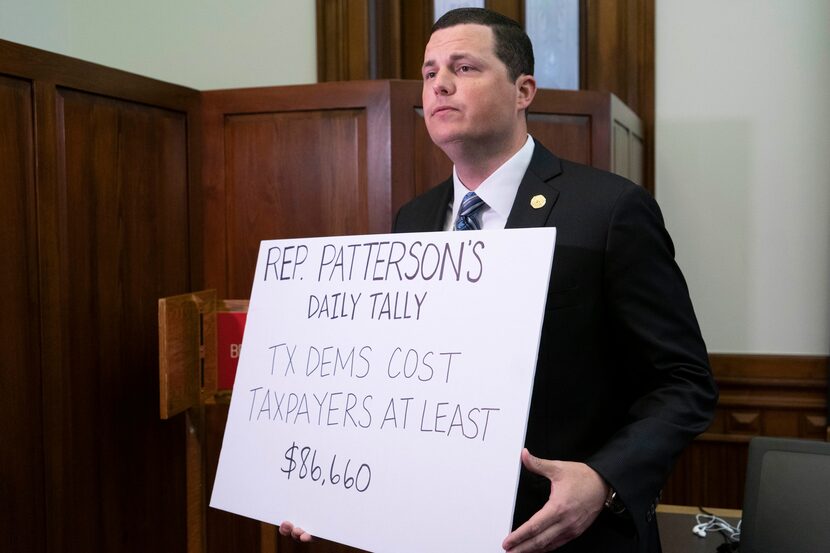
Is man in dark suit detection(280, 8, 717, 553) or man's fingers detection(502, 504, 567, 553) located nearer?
man's fingers detection(502, 504, 567, 553)

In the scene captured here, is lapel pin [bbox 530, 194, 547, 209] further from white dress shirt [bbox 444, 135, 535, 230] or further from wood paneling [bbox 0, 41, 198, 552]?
wood paneling [bbox 0, 41, 198, 552]

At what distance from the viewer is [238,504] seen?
51.7 inches

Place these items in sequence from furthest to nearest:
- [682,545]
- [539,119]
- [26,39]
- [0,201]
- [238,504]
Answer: [26,39], [539,119], [0,201], [682,545], [238,504]

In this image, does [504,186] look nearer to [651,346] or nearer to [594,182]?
[594,182]

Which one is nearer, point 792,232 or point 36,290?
point 36,290

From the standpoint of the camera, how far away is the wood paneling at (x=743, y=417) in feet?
9.27

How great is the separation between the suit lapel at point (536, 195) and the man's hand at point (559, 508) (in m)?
0.39

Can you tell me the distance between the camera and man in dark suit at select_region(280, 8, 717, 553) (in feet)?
3.51

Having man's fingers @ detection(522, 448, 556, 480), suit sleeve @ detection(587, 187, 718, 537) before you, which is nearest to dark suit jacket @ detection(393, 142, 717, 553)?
suit sleeve @ detection(587, 187, 718, 537)

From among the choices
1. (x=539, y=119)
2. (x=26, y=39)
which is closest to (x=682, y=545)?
(x=539, y=119)

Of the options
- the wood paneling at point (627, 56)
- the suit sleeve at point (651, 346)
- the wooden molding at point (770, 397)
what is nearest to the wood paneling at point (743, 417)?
the wooden molding at point (770, 397)

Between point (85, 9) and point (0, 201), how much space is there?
5.80ft

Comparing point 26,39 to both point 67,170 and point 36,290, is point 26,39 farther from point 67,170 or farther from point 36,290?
point 36,290

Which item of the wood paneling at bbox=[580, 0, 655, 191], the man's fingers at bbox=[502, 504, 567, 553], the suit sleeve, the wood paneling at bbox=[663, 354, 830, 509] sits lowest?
the wood paneling at bbox=[663, 354, 830, 509]
